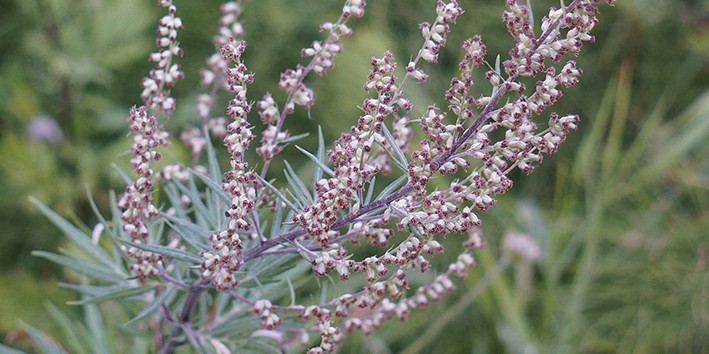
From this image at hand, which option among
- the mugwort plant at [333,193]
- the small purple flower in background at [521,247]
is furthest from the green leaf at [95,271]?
the small purple flower in background at [521,247]

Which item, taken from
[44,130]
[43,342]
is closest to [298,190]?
[43,342]

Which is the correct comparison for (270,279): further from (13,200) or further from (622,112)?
(622,112)

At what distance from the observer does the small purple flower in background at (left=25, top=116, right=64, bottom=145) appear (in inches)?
69.7

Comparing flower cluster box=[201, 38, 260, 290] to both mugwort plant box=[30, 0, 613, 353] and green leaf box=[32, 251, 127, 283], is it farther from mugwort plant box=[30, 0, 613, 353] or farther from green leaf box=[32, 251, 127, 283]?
green leaf box=[32, 251, 127, 283]

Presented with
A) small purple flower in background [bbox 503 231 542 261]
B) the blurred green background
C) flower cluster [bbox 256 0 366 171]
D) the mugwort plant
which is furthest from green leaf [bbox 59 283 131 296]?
small purple flower in background [bbox 503 231 542 261]

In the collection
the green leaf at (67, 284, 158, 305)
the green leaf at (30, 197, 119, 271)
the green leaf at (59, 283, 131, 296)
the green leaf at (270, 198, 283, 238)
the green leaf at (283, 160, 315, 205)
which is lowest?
the green leaf at (67, 284, 158, 305)

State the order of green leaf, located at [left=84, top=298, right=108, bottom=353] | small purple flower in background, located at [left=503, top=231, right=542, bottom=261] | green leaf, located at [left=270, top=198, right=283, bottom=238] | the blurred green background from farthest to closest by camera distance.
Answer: the blurred green background → small purple flower in background, located at [left=503, top=231, right=542, bottom=261] → green leaf, located at [left=84, top=298, right=108, bottom=353] → green leaf, located at [left=270, top=198, right=283, bottom=238]

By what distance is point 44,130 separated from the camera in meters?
1.79

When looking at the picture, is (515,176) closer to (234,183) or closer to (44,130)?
(44,130)

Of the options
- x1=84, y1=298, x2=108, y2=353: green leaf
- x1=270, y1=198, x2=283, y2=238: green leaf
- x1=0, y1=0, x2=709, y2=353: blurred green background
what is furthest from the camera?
x1=0, y1=0, x2=709, y2=353: blurred green background

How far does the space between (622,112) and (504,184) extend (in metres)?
→ 1.37

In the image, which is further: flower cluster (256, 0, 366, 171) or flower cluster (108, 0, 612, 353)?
flower cluster (256, 0, 366, 171)

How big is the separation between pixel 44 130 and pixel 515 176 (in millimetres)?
1168

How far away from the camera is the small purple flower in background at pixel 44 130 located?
177 centimetres
